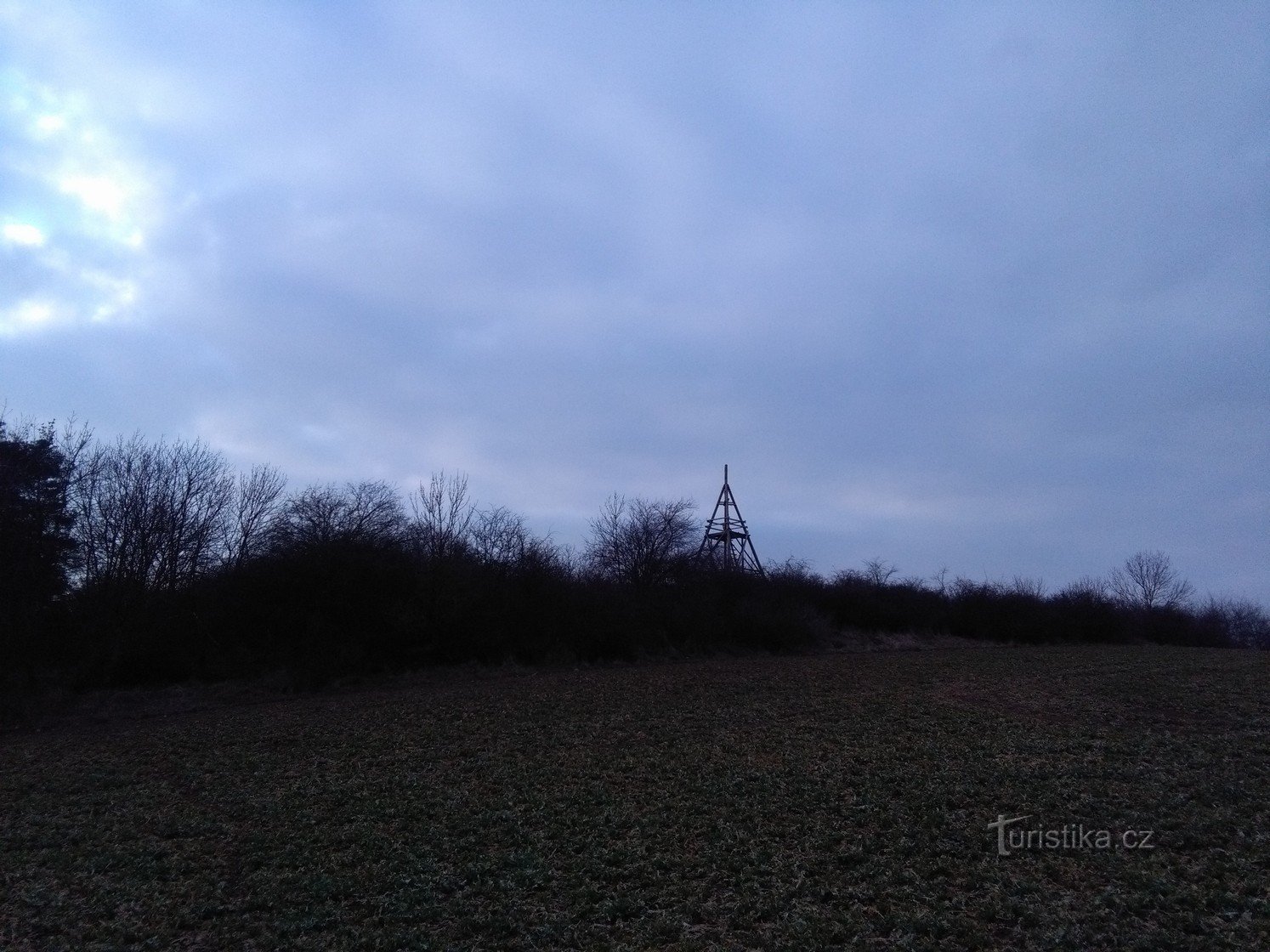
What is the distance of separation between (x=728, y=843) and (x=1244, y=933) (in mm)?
3885

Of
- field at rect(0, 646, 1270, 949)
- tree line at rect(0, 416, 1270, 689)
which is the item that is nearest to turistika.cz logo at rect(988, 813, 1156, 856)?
field at rect(0, 646, 1270, 949)

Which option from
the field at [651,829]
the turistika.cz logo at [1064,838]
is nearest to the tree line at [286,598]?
the field at [651,829]

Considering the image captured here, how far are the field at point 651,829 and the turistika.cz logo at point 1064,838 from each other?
0.19 ft

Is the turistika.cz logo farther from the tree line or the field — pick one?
the tree line

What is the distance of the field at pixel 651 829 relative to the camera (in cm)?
607

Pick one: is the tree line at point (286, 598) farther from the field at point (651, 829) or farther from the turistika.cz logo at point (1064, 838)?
the turistika.cz logo at point (1064, 838)

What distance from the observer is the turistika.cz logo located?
7.30m

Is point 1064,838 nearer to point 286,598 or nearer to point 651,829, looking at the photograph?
point 651,829

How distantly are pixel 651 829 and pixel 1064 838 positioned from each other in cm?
382

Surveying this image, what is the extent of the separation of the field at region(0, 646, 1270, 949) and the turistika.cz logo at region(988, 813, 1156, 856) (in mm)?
57

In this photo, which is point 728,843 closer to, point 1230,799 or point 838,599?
point 1230,799

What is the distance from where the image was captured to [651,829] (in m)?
8.20

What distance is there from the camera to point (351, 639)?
2266 cm

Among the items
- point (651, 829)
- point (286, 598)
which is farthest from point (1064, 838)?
point (286, 598)
